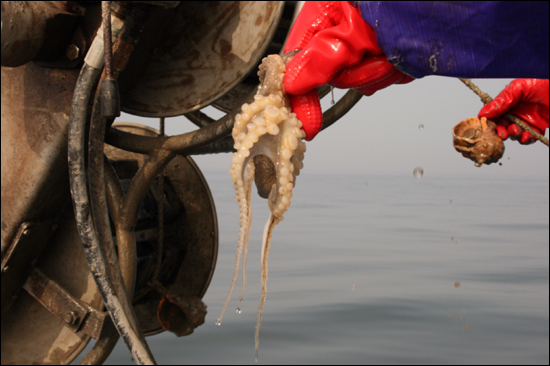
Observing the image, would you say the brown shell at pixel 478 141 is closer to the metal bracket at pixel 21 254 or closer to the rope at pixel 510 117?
the rope at pixel 510 117

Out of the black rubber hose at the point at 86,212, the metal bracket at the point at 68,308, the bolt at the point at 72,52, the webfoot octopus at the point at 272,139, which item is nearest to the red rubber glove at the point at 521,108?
the webfoot octopus at the point at 272,139

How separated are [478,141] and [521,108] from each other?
6.2 inches

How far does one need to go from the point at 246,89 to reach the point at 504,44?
184cm

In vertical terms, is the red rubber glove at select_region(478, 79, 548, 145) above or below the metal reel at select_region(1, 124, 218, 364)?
above

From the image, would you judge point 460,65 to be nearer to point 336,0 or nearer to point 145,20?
point 336,0

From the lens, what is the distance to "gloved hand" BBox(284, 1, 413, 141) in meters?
1.31

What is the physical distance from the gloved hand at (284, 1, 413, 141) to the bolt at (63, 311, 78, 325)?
1554 millimetres

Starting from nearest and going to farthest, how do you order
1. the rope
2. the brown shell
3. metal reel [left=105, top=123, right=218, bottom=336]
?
the rope → the brown shell → metal reel [left=105, top=123, right=218, bottom=336]

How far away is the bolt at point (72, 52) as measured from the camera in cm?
228

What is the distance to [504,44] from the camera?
1205mm

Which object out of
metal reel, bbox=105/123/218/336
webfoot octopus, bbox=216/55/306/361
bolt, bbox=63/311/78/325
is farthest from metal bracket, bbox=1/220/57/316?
webfoot octopus, bbox=216/55/306/361

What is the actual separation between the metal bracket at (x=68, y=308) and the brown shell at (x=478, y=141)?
1.58 metres

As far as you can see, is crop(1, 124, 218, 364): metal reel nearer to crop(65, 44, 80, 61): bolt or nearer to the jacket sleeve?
crop(65, 44, 80, 61): bolt

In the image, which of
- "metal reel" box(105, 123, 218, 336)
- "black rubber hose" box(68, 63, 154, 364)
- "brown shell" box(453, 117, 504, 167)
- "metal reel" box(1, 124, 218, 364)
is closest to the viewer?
"brown shell" box(453, 117, 504, 167)
